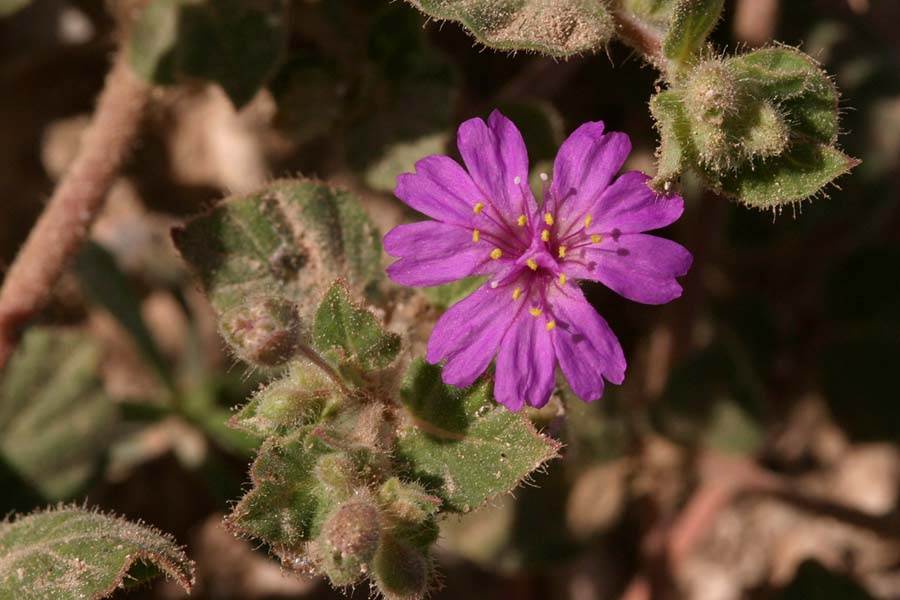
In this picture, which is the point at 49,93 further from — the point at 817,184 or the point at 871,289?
the point at 871,289

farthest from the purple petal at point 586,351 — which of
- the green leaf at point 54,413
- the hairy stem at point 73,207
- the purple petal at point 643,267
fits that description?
the green leaf at point 54,413

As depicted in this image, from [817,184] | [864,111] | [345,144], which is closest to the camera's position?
[817,184]

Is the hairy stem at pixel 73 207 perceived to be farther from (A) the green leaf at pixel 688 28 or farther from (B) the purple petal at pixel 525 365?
(A) the green leaf at pixel 688 28

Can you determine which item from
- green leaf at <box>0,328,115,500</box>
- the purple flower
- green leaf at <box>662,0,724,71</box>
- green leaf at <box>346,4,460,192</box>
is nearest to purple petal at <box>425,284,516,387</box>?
the purple flower

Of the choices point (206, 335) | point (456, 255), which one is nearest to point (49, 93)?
point (206, 335)

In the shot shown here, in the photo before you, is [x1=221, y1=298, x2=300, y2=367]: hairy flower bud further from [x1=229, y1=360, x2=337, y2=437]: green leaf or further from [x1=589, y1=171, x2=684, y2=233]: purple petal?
[x1=589, y1=171, x2=684, y2=233]: purple petal

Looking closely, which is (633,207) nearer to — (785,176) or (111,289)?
(785,176)

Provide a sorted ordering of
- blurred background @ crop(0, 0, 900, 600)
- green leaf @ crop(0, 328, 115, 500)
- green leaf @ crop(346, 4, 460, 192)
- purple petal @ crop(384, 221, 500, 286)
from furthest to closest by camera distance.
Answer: blurred background @ crop(0, 0, 900, 600) → green leaf @ crop(0, 328, 115, 500) → green leaf @ crop(346, 4, 460, 192) → purple petal @ crop(384, 221, 500, 286)
